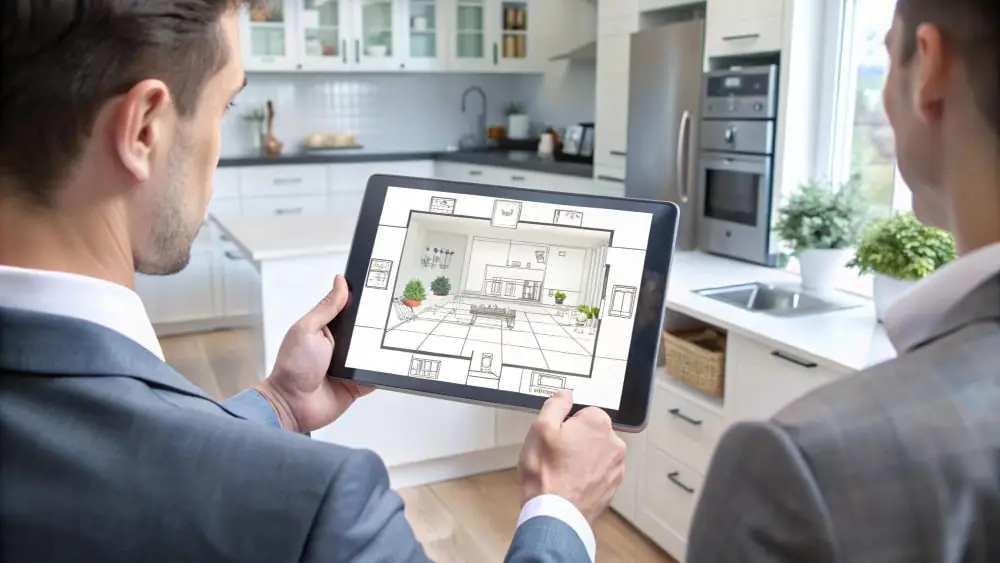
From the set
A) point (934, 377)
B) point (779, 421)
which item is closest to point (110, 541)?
point (779, 421)

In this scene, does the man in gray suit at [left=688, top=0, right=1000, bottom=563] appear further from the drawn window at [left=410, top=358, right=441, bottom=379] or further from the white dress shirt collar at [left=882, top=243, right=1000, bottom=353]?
the drawn window at [left=410, top=358, right=441, bottom=379]

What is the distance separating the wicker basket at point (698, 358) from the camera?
2401mm

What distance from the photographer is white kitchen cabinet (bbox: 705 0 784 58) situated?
2.96 meters

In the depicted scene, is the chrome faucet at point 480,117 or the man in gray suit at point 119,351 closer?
the man in gray suit at point 119,351

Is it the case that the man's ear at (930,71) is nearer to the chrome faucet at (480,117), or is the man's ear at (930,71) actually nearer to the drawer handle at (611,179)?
the drawer handle at (611,179)

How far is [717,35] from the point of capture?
323 centimetres

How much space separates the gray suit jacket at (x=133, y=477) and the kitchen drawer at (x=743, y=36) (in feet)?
8.70

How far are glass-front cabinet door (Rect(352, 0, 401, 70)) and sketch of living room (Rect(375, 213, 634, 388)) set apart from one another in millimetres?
4368

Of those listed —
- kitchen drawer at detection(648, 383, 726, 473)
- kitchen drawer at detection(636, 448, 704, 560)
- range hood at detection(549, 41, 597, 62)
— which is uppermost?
range hood at detection(549, 41, 597, 62)

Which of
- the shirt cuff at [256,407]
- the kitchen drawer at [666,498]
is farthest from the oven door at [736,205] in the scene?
the shirt cuff at [256,407]

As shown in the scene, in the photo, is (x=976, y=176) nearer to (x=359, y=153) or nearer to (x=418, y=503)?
(x=418, y=503)

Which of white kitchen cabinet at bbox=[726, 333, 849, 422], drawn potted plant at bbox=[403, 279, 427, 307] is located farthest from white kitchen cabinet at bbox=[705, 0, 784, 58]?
drawn potted plant at bbox=[403, 279, 427, 307]

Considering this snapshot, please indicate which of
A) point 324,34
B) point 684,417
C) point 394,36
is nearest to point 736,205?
point 684,417

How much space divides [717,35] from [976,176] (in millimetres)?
2701
